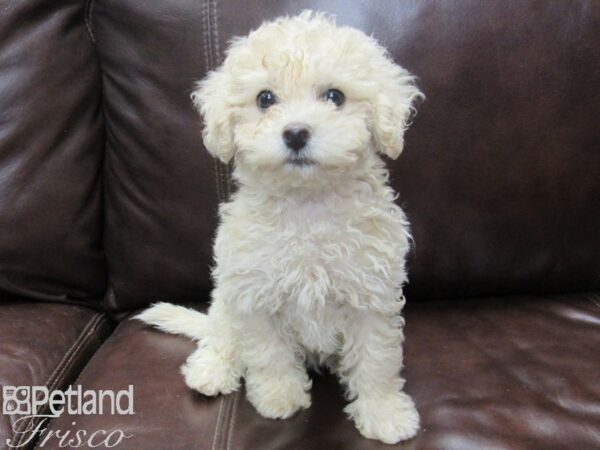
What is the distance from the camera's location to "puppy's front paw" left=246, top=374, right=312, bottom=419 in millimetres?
1210

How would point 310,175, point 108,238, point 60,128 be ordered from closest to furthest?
point 310,175, point 60,128, point 108,238

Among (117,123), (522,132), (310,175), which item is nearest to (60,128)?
(117,123)

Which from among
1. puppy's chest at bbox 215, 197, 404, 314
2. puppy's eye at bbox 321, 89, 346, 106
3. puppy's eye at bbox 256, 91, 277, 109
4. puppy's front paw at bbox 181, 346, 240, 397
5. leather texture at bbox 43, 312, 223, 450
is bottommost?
leather texture at bbox 43, 312, 223, 450

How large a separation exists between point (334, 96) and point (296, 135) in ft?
0.46

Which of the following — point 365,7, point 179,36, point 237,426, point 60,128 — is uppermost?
point 365,7

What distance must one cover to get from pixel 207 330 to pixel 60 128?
0.67m

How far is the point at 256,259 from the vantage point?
3.80ft

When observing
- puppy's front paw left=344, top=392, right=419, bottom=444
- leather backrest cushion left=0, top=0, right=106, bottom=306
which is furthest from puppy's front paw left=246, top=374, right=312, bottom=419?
leather backrest cushion left=0, top=0, right=106, bottom=306

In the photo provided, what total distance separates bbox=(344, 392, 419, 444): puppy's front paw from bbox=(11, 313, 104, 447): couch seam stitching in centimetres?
67

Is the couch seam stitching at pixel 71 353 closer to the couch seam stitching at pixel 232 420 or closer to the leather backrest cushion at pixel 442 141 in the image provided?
the leather backrest cushion at pixel 442 141

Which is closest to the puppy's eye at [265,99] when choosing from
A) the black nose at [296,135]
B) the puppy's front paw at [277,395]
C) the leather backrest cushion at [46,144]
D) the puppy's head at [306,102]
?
the puppy's head at [306,102]

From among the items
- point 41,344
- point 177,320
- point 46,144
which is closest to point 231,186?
point 177,320

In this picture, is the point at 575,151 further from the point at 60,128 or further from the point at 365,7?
the point at 60,128

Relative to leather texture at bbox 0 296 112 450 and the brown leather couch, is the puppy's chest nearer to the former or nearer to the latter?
the brown leather couch
